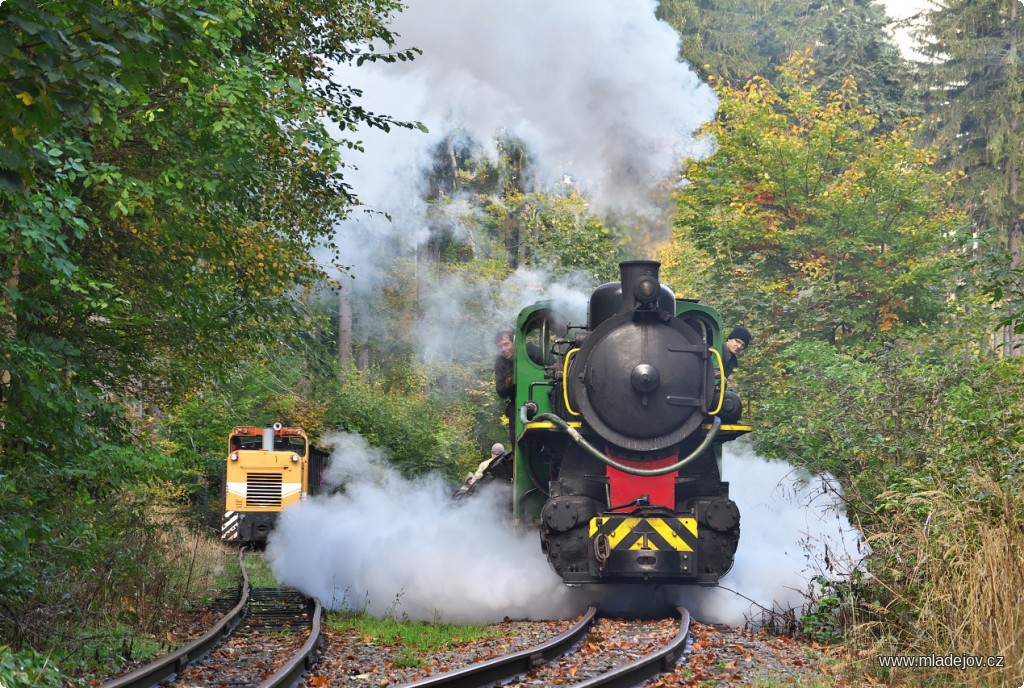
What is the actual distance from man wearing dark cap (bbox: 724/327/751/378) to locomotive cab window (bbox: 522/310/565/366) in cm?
163

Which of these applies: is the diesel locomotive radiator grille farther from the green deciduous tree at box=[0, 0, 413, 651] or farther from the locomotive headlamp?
the locomotive headlamp

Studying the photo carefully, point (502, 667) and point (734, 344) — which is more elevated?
point (734, 344)

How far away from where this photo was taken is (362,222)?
24.9 metres

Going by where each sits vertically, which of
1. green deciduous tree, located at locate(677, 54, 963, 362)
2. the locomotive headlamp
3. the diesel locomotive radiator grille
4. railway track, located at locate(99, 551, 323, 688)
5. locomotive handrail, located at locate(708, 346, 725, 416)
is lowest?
railway track, located at locate(99, 551, 323, 688)

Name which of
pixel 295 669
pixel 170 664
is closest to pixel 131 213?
pixel 170 664

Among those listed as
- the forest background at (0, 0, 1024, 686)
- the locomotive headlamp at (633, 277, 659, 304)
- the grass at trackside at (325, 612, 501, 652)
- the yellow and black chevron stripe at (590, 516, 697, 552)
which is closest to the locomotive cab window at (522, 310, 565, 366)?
the locomotive headlamp at (633, 277, 659, 304)

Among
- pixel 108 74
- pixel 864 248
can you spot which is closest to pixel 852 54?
pixel 864 248

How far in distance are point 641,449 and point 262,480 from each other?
427 inches

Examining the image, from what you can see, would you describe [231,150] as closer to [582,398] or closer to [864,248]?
[582,398]

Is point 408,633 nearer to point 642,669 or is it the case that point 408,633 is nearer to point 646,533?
point 646,533

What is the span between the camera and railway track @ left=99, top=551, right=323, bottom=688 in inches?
278

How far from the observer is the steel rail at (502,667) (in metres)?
6.26

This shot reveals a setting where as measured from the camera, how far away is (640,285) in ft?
30.2

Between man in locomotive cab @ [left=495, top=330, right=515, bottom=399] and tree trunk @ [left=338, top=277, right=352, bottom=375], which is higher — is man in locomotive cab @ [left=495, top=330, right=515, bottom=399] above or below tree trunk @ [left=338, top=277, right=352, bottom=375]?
below
